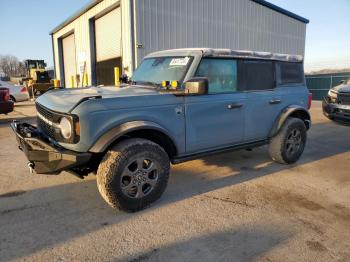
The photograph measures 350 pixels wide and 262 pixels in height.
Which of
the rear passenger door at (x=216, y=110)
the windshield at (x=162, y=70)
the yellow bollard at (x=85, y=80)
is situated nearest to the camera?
the rear passenger door at (x=216, y=110)

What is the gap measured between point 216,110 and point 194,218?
5.05ft

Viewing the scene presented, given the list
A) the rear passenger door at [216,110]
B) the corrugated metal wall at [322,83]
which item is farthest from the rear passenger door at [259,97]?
the corrugated metal wall at [322,83]

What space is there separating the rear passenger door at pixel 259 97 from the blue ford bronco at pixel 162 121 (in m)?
0.02

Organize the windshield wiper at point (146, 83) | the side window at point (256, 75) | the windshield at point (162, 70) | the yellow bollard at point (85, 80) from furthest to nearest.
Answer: the yellow bollard at point (85, 80) < the side window at point (256, 75) < the windshield wiper at point (146, 83) < the windshield at point (162, 70)

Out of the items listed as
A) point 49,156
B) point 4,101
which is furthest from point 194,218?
point 4,101

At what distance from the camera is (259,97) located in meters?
4.73

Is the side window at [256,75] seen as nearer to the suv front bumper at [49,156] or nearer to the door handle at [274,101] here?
the door handle at [274,101]

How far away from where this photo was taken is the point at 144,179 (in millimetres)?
3486

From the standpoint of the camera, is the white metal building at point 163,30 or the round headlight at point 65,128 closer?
the round headlight at point 65,128

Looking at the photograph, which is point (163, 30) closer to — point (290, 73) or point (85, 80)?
point (85, 80)

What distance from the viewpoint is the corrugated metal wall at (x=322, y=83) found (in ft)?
72.7

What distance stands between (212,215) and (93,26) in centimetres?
1555

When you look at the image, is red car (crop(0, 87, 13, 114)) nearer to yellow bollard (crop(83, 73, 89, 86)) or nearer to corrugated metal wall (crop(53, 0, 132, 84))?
corrugated metal wall (crop(53, 0, 132, 84))

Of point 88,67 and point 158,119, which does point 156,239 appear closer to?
point 158,119
